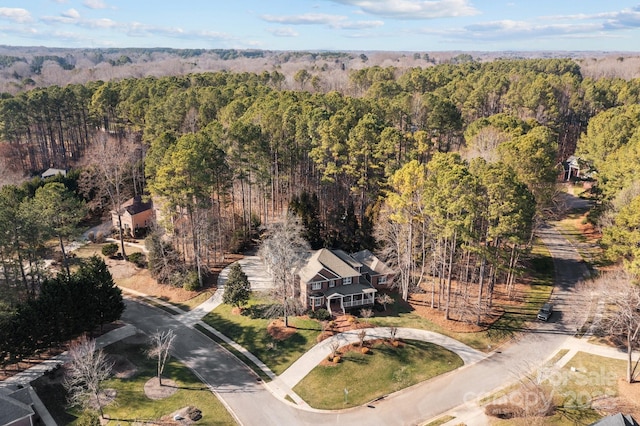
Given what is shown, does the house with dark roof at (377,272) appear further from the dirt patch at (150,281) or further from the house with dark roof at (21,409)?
the house with dark roof at (21,409)

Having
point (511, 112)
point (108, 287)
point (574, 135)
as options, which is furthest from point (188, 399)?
point (574, 135)

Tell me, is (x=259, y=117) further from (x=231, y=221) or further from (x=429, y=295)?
(x=429, y=295)

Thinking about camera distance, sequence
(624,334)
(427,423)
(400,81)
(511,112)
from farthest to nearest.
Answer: (400,81), (511,112), (624,334), (427,423)

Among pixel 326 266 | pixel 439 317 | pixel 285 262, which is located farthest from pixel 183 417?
pixel 439 317

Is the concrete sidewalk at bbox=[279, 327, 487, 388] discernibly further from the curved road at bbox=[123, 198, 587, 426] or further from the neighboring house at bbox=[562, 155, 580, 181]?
the neighboring house at bbox=[562, 155, 580, 181]

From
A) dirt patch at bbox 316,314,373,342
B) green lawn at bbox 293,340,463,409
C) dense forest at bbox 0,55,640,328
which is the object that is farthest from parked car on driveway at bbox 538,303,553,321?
dirt patch at bbox 316,314,373,342

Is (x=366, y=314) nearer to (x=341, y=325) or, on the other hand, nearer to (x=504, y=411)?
(x=341, y=325)
